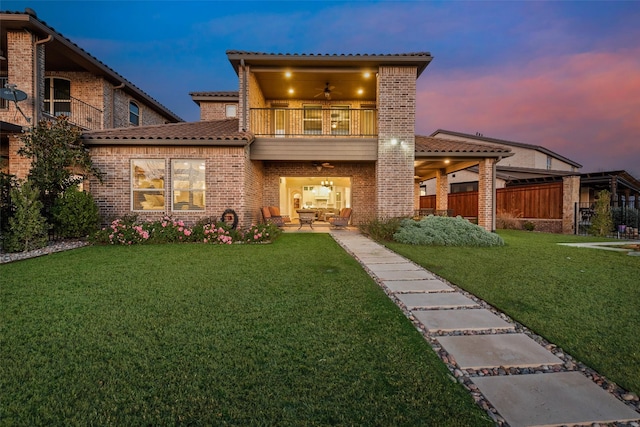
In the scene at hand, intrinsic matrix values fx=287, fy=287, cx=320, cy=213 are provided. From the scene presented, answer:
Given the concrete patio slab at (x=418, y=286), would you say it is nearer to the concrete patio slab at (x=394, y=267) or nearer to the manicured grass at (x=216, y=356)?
the manicured grass at (x=216, y=356)

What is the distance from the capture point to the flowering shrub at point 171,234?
25.2 feet

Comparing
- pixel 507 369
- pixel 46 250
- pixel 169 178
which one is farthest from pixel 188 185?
pixel 507 369

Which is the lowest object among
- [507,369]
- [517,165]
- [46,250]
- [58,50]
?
[507,369]

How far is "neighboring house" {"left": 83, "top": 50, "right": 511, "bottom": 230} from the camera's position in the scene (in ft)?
30.0

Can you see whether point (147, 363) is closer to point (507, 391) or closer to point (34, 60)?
point (507, 391)

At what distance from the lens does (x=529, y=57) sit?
64.0 feet

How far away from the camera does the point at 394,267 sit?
17.7 ft

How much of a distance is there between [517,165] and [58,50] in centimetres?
2851

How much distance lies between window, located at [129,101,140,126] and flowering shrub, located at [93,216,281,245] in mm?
8556

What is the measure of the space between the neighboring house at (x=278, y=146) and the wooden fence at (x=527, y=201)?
10.8 feet

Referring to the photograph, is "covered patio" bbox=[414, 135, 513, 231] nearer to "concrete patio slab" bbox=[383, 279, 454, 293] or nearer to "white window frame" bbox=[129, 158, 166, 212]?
"concrete patio slab" bbox=[383, 279, 454, 293]

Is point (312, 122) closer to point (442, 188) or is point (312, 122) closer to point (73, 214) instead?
point (442, 188)

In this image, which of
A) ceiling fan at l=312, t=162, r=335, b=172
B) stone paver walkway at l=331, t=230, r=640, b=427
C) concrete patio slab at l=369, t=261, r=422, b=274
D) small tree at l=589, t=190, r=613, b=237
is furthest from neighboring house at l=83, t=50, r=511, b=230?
stone paver walkway at l=331, t=230, r=640, b=427

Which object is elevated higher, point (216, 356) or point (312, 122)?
point (312, 122)
